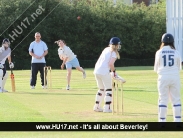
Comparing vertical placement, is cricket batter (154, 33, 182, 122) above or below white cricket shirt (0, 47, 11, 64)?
below

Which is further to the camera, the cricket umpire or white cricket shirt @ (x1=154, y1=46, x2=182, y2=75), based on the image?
the cricket umpire

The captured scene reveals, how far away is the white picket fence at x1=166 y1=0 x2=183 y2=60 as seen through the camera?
5478 cm

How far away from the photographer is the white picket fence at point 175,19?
54781 millimetres

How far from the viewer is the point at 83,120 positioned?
572 inches

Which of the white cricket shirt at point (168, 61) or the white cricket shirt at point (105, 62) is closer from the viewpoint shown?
the white cricket shirt at point (168, 61)

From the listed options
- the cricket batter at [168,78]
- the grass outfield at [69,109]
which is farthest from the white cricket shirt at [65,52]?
the cricket batter at [168,78]

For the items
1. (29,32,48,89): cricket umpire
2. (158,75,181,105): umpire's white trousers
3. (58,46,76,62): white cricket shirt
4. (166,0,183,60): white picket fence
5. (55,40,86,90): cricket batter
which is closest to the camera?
(158,75,181,105): umpire's white trousers

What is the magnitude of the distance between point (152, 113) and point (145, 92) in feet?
22.4

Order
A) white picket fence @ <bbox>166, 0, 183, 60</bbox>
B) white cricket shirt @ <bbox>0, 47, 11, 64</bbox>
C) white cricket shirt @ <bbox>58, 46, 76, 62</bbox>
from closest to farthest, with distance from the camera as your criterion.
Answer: white cricket shirt @ <bbox>0, 47, 11, 64</bbox> → white cricket shirt @ <bbox>58, 46, 76, 62</bbox> → white picket fence @ <bbox>166, 0, 183, 60</bbox>

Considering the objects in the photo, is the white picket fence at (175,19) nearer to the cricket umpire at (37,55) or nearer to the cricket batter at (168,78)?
the cricket umpire at (37,55)

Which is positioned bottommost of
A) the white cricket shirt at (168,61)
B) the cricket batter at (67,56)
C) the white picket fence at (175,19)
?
the white cricket shirt at (168,61)

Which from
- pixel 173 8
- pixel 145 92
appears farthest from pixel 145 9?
pixel 145 92

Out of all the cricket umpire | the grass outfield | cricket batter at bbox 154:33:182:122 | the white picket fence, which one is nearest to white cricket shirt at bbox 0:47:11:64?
the grass outfield

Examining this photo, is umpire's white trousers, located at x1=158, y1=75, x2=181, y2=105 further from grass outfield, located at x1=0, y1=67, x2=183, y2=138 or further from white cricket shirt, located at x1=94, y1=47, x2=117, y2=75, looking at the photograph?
white cricket shirt, located at x1=94, y1=47, x2=117, y2=75
